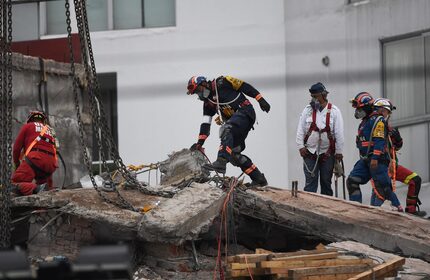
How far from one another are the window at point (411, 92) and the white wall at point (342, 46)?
0.10 meters

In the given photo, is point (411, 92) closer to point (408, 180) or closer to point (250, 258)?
point (408, 180)

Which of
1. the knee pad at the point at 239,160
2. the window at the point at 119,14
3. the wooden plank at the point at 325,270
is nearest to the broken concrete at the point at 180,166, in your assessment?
the knee pad at the point at 239,160

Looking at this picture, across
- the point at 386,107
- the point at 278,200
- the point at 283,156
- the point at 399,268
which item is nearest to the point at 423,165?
the point at 283,156

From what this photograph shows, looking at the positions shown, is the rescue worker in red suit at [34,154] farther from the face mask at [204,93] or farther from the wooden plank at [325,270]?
the wooden plank at [325,270]

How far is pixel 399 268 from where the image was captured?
13992 mm

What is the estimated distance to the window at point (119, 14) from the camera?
29016mm

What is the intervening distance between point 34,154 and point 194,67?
11.8m

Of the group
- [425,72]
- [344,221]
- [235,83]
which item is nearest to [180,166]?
[235,83]

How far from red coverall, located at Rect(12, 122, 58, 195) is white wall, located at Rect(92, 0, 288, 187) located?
988cm

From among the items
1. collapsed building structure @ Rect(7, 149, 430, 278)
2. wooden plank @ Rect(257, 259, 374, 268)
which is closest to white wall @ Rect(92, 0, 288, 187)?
collapsed building structure @ Rect(7, 149, 430, 278)

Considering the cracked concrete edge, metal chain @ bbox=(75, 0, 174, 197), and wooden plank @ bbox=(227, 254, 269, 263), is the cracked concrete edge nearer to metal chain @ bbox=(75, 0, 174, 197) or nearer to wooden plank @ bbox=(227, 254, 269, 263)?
metal chain @ bbox=(75, 0, 174, 197)

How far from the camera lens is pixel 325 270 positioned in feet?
44.0

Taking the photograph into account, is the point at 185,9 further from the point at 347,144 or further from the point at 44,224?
the point at 44,224

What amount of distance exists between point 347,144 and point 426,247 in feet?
32.9
